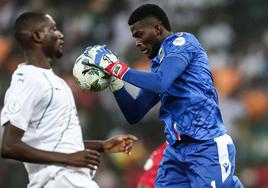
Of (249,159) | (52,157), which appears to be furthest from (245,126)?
(52,157)

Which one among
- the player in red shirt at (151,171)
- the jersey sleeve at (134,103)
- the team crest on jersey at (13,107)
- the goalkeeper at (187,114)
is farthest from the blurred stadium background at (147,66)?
the team crest on jersey at (13,107)

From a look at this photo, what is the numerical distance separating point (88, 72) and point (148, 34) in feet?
1.64

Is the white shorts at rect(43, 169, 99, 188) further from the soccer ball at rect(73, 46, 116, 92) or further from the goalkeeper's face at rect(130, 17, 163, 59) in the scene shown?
the goalkeeper's face at rect(130, 17, 163, 59)

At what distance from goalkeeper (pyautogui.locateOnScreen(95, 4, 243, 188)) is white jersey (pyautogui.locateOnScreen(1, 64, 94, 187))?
16.0 inches

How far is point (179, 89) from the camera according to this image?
5574 mm

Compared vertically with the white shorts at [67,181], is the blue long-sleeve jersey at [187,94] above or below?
above

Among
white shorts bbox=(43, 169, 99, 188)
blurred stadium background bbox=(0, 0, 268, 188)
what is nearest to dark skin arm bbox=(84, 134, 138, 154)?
white shorts bbox=(43, 169, 99, 188)

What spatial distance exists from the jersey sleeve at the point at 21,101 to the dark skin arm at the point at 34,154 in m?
0.05

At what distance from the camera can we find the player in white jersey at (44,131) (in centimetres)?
518

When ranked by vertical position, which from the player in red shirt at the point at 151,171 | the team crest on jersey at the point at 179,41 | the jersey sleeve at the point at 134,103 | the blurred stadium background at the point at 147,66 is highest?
the team crest on jersey at the point at 179,41

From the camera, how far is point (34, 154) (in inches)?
203

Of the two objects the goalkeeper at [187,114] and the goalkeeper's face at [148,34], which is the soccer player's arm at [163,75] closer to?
the goalkeeper at [187,114]

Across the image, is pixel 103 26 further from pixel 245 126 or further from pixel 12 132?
pixel 12 132

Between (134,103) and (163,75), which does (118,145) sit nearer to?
(134,103)
